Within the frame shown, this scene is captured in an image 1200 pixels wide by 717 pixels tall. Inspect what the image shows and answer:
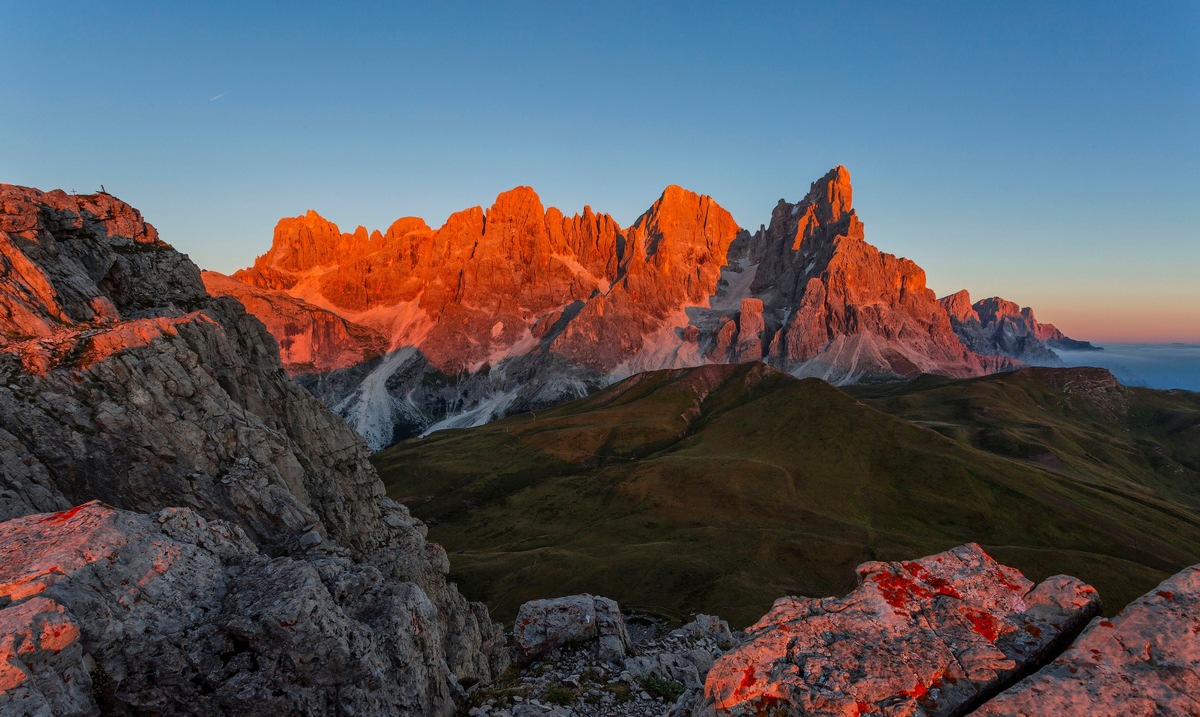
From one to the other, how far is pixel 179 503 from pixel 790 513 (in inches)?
5163

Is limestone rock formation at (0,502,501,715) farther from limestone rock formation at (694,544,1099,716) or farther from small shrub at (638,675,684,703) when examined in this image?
limestone rock formation at (694,544,1099,716)

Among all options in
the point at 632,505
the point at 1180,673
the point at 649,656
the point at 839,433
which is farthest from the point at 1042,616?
the point at 839,433

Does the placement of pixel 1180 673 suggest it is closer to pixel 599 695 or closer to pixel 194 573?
pixel 599 695

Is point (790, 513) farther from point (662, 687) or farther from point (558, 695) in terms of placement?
point (558, 695)

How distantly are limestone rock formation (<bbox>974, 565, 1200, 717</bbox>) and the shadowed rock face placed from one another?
645 inches

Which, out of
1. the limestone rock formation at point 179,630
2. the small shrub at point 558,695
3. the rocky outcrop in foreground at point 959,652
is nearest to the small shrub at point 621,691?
the small shrub at point 558,695

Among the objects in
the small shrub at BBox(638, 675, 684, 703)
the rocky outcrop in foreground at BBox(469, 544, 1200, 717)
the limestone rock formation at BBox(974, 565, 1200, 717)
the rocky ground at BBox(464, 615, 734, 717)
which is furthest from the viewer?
the small shrub at BBox(638, 675, 684, 703)

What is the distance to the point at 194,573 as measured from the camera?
17875 mm

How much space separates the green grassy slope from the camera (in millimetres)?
100062

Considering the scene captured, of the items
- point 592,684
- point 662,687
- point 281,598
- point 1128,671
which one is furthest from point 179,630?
point 1128,671

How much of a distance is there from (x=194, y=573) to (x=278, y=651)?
4280 millimetres

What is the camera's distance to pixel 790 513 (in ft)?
458

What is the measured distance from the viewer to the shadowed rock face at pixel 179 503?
50.2 ft

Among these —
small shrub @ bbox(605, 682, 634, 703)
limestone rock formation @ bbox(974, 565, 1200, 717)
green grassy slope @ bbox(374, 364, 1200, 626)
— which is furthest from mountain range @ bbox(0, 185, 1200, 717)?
green grassy slope @ bbox(374, 364, 1200, 626)
